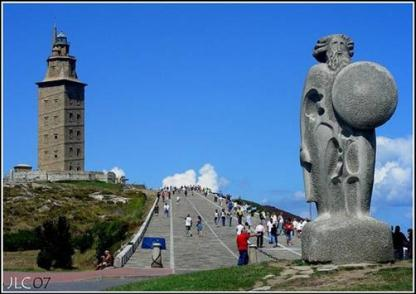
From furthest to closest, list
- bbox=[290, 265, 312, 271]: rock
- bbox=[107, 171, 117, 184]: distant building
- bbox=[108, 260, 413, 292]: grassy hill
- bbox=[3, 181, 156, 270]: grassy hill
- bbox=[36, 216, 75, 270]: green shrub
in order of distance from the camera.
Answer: bbox=[107, 171, 117, 184]: distant building < bbox=[3, 181, 156, 270]: grassy hill < bbox=[36, 216, 75, 270]: green shrub < bbox=[290, 265, 312, 271]: rock < bbox=[108, 260, 413, 292]: grassy hill

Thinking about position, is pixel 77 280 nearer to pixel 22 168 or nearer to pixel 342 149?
pixel 342 149

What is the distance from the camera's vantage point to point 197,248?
33.8 meters

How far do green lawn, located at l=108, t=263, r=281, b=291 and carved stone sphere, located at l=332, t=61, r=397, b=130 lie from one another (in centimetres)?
306

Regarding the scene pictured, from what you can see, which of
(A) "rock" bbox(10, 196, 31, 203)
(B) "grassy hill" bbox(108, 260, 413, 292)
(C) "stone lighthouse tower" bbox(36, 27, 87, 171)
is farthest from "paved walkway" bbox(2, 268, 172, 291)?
(C) "stone lighthouse tower" bbox(36, 27, 87, 171)

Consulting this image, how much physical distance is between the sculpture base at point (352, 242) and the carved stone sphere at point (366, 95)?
1763 mm

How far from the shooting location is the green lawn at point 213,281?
48.8 feet

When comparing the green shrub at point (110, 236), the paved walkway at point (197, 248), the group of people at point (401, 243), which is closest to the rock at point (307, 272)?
the group of people at point (401, 243)

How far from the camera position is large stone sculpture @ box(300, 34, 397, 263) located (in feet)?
53.0

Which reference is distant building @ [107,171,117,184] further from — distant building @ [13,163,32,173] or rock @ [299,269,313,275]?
rock @ [299,269,313,275]

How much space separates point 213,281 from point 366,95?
4273mm

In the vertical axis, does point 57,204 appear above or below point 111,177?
below

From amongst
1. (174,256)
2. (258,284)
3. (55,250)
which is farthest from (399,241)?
(55,250)

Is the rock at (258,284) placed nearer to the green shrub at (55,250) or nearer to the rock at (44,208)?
the green shrub at (55,250)

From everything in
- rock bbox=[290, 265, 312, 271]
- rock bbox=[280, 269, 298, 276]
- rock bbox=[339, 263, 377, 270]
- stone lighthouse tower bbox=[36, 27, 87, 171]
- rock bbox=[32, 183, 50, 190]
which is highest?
stone lighthouse tower bbox=[36, 27, 87, 171]
